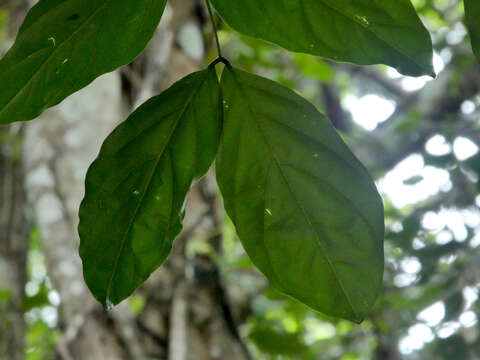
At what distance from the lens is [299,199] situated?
45 centimetres

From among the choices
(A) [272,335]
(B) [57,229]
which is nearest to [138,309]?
(B) [57,229]

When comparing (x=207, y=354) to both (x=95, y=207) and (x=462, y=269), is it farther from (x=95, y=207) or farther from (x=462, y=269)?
(x=95, y=207)

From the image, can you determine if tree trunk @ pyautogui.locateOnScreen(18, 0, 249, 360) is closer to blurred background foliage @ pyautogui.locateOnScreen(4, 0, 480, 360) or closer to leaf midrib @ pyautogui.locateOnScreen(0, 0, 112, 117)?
blurred background foliage @ pyautogui.locateOnScreen(4, 0, 480, 360)

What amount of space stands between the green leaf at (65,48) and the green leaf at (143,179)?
5 cm

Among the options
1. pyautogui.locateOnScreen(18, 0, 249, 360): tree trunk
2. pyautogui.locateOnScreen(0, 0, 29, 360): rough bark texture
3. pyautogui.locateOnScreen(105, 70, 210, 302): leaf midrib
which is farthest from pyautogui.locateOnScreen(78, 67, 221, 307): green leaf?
pyautogui.locateOnScreen(0, 0, 29, 360): rough bark texture

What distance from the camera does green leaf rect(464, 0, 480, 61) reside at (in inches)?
15.4

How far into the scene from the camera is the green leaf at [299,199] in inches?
17.0

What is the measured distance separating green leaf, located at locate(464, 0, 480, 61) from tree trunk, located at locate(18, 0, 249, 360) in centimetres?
100

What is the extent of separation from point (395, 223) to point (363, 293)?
1.67m

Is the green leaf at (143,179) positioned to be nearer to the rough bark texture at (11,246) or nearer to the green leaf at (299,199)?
the green leaf at (299,199)

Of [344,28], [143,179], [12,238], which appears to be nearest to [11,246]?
[12,238]

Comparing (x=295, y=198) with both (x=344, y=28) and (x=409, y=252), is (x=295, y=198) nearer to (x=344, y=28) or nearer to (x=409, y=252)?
(x=344, y=28)

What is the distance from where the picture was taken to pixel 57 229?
133 centimetres

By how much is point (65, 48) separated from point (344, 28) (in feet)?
0.62
